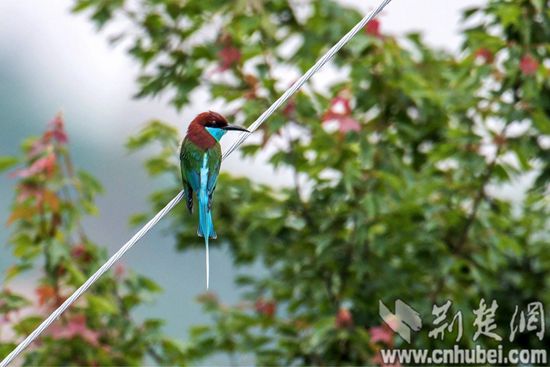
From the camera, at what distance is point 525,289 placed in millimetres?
7562

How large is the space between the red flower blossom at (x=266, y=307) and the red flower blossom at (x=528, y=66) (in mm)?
1940

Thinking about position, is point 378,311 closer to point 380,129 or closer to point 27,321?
point 380,129

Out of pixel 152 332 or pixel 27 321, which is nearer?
pixel 27 321

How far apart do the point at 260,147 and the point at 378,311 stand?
3.52 ft

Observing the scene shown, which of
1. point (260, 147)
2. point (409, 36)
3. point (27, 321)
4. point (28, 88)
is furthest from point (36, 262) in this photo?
point (28, 88)

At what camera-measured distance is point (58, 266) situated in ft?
20.7

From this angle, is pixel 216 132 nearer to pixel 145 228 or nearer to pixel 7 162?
pixel 145 228

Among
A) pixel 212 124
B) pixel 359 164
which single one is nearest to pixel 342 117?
pixel 359 164

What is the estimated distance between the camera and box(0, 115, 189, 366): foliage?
627 cm

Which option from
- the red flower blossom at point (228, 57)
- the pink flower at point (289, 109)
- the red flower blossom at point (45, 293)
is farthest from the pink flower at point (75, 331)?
the red flower blossom at point (228, 57)

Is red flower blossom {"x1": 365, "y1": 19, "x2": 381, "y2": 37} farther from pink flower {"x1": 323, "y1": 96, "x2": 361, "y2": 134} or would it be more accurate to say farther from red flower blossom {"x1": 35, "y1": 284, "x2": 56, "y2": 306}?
red flower blossom {"x1": 35, "y1": 284, "x2": 56, "y2": 306}

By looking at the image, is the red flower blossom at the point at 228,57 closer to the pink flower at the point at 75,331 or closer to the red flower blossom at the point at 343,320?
the red flower blossom at the point at 343,320

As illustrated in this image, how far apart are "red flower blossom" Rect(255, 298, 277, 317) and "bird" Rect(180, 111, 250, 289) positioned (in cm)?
267

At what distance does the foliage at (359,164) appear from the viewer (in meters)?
6.63
